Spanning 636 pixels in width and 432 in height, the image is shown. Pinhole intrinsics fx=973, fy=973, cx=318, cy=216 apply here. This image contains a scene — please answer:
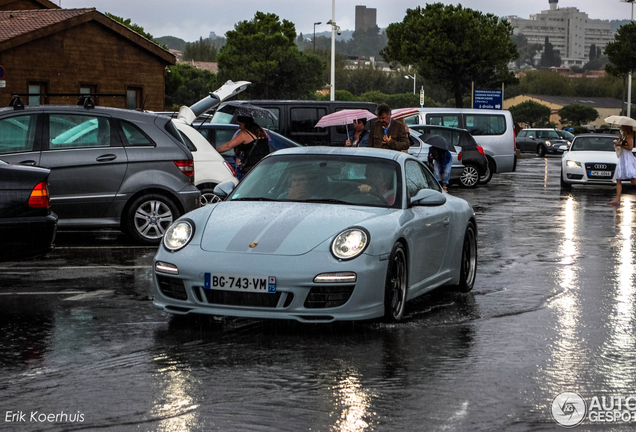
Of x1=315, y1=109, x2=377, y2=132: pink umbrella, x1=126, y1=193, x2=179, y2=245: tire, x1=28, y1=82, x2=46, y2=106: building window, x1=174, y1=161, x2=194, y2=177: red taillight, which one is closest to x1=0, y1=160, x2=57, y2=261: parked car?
→ x1=126, y1=193, x2=179, y2=245: tire

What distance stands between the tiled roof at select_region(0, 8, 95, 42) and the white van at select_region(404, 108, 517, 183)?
1348cm

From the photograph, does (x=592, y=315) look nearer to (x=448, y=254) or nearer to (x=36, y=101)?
(x=448, y=254)

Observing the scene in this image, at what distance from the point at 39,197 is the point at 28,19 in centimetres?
2903

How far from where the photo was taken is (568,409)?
16.4 ft

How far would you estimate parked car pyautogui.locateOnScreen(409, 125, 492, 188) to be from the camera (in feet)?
85.7

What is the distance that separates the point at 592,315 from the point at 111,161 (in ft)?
20.1

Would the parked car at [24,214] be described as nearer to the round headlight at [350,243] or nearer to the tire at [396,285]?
the round headlight at [350,243]

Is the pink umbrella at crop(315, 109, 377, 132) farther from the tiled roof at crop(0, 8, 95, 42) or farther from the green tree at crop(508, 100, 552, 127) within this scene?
the green tree at crop(508, 100, 552, 127)

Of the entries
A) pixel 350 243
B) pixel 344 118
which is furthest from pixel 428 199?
pixel 344 118

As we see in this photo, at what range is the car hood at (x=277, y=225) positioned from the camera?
6.70m

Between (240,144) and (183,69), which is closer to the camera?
(240,144)

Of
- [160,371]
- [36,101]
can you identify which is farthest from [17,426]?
[36,101]

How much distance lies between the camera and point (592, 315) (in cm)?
775

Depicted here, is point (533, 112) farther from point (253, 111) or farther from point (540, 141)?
point (253, 111)
